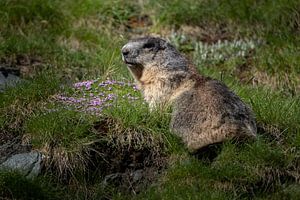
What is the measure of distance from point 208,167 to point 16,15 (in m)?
4.80

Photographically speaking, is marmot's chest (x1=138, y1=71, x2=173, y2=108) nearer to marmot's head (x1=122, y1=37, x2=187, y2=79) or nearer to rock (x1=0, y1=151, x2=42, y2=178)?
marmot's head (x1=122, y1=37, x2=187, y2=79)

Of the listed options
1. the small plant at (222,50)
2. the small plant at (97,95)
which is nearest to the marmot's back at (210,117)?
the small plant at (97,95)

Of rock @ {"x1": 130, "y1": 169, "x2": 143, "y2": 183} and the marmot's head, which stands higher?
the marmot's head

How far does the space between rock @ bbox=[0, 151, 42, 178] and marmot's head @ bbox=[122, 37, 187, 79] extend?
4.87 ft

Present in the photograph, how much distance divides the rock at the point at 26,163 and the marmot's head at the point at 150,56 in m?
1.48

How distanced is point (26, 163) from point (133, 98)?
147cm

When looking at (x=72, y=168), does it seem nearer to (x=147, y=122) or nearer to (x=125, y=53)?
(x=147, y=122)

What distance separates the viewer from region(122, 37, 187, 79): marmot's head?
26.1 feet

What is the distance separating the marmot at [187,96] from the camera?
708cm

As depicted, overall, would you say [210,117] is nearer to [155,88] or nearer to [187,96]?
[187,96]

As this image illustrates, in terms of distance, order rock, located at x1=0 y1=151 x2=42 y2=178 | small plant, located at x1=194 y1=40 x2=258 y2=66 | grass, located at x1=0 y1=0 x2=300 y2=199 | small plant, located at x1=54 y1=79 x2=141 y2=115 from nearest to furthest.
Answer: grass, located at x1=0 y1=0 x2=300 y2=199, rock, located at x1=0 y1=151 x2=42 y2=178, small plant, located at x1=54 y1=79 x2=141 y2=115, small plant, located at x1=194 y1=40 x2=258 y2=66

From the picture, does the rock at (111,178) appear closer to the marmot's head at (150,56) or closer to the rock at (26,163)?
the rock at (26,163)

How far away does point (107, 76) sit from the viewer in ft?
29.6

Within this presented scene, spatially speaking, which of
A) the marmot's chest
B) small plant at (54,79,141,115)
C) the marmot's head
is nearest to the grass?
small plant at (54,79,141,115)
